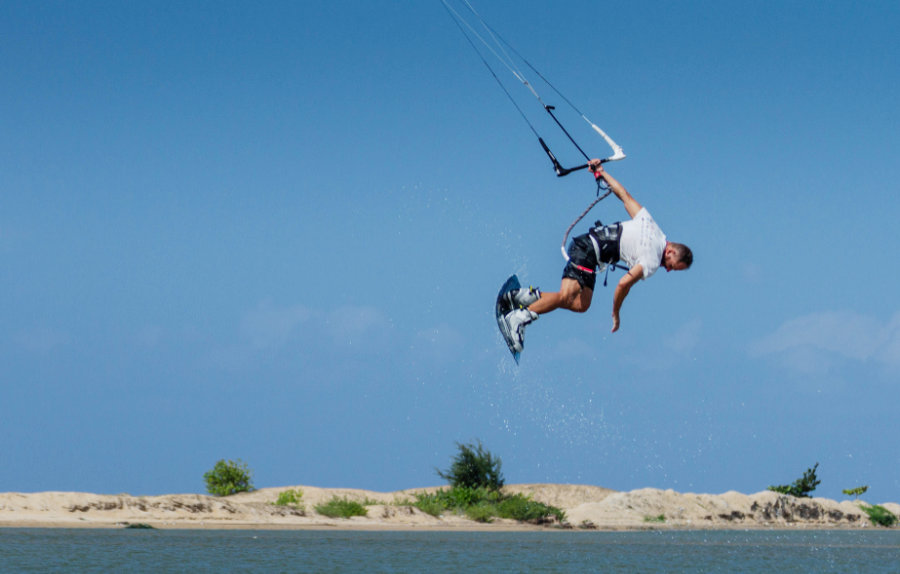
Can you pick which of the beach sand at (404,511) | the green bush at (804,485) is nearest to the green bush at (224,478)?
the beach sand at (404,511)

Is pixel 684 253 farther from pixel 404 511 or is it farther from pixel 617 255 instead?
pixel 404 511

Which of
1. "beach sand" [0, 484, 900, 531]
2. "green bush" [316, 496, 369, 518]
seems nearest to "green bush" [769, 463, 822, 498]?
"beach sand" [0, 484, 900, 531]

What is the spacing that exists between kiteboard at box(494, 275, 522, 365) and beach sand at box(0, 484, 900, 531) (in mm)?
18904

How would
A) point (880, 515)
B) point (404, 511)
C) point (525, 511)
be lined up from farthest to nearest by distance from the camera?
1. point (880, 515)
2. point (525, 511)
3. point (404, 511)

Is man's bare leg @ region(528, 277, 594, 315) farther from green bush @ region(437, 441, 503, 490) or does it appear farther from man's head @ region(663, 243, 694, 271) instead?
green bush @ region(437, 441, 503, 490)

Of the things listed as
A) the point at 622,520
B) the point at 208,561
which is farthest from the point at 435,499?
the point at 208,561

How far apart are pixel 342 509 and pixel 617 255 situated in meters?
24.2

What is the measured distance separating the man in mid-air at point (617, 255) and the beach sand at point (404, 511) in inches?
813

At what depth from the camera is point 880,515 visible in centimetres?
4822

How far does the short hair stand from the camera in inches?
519

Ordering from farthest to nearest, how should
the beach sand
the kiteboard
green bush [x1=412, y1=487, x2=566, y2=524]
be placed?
1. green bush [x1=412, y1=487, x2=566, y2=524]
2. the beach sand
3. the kiteboard

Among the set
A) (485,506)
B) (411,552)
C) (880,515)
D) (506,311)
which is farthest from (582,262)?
(880,515)

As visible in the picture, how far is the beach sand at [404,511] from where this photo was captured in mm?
31859

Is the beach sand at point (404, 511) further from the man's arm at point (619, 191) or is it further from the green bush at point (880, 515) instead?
the man's arm at point (619, 191)
